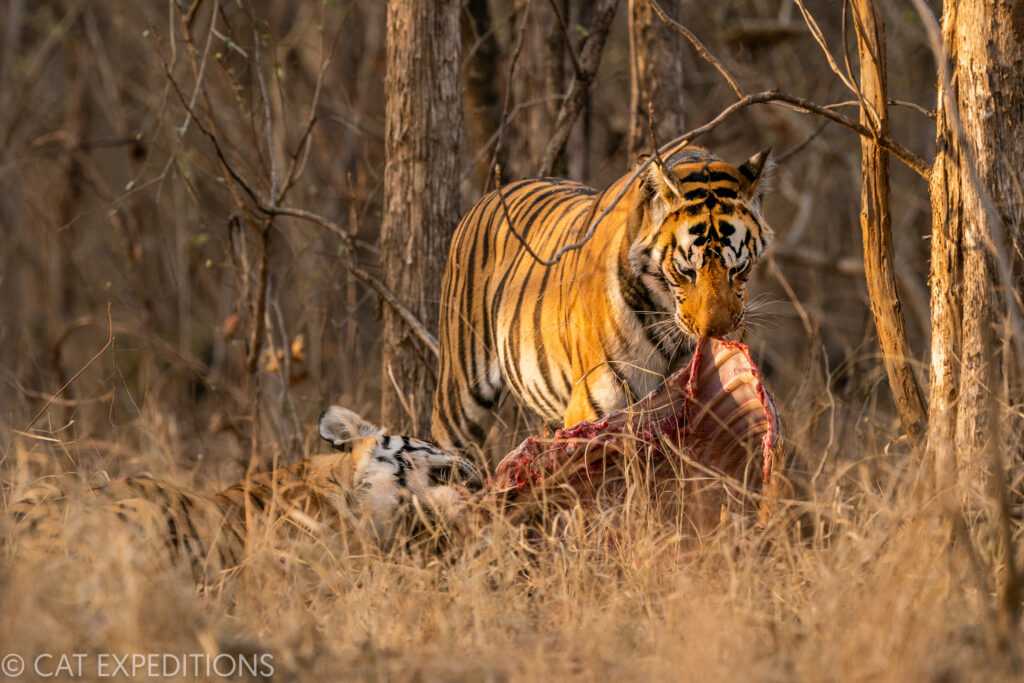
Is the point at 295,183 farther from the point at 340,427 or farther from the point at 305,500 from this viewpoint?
the point at 305,500

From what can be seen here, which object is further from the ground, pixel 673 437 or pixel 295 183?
pixel 295 183

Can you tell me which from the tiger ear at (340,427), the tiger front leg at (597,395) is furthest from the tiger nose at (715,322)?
the tiger ear at (340,427)

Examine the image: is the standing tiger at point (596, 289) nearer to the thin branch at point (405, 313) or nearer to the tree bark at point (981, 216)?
the thin branch at point (405, 313)

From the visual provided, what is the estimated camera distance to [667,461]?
371 centimetres

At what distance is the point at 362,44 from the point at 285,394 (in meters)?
4.98

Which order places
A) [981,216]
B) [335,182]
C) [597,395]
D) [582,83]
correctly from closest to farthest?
[981,216] → [597,395] → [582,83] → [335,182]

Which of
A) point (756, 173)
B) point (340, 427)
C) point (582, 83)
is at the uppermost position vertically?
point (582, 83)

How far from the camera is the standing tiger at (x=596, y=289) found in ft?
11.9

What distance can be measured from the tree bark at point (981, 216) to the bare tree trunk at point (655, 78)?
2.44 m

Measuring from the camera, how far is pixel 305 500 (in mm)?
3682

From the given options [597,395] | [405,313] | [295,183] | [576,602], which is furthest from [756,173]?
[295,183]

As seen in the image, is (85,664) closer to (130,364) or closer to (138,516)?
(138,516)

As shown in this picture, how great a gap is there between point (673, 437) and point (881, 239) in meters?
0.95

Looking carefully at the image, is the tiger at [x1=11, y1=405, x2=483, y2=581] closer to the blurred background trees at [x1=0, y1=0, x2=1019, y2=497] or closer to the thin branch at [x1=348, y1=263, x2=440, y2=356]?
the blurred background trees at [x1=0, y1=0, x2=1019, y2=497]
